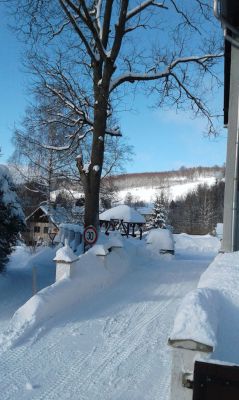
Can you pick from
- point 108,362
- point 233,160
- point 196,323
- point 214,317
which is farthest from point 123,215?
point 196,323

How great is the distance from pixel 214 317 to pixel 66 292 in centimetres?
518

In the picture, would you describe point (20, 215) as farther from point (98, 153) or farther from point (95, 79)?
point (95, 79)

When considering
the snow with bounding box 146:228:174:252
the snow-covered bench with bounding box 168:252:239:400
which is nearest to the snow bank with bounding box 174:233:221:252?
the snow with bounding box 146:228:174:252

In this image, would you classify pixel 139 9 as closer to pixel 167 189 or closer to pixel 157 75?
pixel 157 75

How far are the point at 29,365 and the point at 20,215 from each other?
5.73 meters

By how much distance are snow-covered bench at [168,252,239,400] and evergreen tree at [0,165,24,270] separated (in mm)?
6900

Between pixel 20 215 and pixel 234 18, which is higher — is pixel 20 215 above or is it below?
below

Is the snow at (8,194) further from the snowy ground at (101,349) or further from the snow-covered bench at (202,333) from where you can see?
the snow-covered bench at (202,333)

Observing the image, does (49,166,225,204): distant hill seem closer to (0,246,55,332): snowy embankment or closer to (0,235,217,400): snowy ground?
(0,246,55,332): snowy embankment

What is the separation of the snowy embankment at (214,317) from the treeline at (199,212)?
6734 centimetres

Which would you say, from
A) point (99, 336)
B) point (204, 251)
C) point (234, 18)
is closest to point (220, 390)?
point (99, 336)

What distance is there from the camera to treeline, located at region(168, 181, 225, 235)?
76.7m

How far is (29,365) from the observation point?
5.80m

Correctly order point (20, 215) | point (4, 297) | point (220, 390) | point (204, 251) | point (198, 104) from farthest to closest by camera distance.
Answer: point (204, 251)
point (198, 104)
point (20, 215)
point (4, 297)
point (220, 390)
